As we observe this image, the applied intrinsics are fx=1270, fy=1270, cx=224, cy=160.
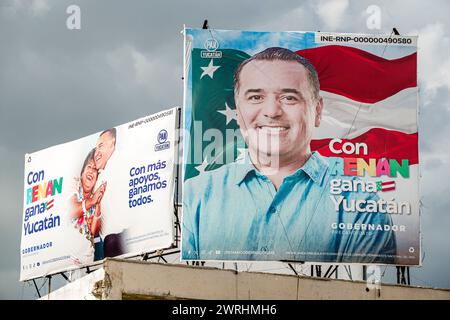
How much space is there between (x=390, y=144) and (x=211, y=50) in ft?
15.2

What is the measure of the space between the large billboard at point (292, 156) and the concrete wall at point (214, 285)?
15.6ft

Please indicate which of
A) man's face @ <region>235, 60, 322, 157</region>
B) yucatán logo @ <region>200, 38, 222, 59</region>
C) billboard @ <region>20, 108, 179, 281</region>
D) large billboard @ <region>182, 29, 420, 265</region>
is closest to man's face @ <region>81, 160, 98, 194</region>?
billboard @ <region>20, 108, 179, 281</region>

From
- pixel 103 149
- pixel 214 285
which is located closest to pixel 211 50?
pixel 103 149

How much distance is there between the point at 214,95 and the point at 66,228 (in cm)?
733

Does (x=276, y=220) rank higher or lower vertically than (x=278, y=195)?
lower

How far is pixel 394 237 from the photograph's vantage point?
28625 millimetres

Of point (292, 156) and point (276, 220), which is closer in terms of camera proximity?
point (276, 220)

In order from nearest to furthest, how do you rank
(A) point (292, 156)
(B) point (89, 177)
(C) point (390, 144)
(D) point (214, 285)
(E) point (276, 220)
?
(D) point (214, 285) < (E) point (276, 220) < (A) point (292, 156) < (C) point (390, 144) < (B) point (89, 177)

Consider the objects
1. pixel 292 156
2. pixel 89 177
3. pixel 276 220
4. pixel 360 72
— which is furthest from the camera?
pixel 89 177

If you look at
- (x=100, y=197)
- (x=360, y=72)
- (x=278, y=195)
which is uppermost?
(x=360, y=72)

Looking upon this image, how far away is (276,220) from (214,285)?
21.2 ft

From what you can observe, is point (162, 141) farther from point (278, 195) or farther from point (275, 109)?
point (278, 195)

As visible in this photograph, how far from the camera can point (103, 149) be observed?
32688 mm
